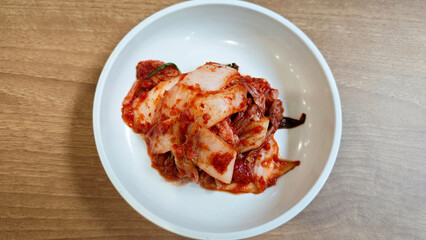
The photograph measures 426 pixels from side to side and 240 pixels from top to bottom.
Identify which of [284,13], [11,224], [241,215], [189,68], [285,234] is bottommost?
[11,224]

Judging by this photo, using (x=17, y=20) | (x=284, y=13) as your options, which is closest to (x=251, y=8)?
(x=284, y=13)

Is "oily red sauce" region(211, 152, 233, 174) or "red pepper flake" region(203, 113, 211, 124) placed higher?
"red pepper flake" region(203, 113, 211, 124)

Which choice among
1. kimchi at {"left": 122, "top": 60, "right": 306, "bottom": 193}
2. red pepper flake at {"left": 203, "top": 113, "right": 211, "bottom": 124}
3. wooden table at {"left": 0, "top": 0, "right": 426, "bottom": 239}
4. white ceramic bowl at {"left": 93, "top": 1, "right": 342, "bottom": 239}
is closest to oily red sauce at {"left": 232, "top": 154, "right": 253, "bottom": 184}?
kimchi at {"left": 122, "top": 60, "right": 306, "bottom": 193}

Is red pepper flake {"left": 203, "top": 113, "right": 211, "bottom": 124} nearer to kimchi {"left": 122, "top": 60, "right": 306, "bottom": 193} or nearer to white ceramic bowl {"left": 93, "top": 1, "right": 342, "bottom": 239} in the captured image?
kimchi {"left": 122, "top": 60, "right": 306, "bottom": 193}

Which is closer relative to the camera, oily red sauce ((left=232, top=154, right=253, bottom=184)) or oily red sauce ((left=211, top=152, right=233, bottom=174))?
oily red sauce ((left=211, top=152, right=233, bottom=174))

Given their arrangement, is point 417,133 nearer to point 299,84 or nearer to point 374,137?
point 374,137

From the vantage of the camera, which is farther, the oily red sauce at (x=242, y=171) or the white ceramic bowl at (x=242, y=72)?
the oily red sauce at (x=242, y=171)

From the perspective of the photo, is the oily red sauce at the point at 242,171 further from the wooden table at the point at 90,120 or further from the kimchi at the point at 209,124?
the wooden table at the point at 90,120

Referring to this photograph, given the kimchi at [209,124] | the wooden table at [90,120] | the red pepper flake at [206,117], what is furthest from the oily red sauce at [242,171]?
the wooden table at [90,120]
